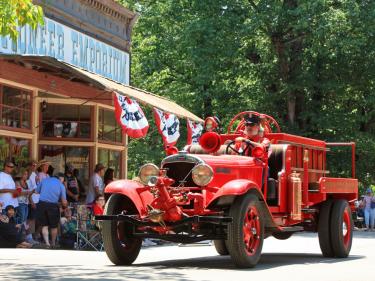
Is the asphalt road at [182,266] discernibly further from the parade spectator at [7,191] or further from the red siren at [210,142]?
the red siren at [210,142]

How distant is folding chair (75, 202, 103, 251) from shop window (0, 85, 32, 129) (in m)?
3.03

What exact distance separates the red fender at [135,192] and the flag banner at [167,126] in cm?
837

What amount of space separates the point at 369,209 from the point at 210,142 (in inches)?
780

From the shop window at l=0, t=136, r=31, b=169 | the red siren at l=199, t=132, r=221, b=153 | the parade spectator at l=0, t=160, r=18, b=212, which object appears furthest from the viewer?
the shop window at l=0, t=136, r=31, b=169

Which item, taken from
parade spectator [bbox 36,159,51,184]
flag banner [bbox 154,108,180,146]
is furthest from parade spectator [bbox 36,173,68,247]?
flag banner [bbox 154,108,180,146]

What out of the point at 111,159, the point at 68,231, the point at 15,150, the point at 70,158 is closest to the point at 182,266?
the point at 68,231

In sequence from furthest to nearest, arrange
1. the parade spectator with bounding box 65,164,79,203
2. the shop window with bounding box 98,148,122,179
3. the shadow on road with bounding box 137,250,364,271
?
the shop window with bounding box 98,148,122,179 → the parade spectator with bounding box 65,164,79,203 → the shadow on road with bounding box 137,250,364,271

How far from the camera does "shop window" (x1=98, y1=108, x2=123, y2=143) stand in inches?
1008

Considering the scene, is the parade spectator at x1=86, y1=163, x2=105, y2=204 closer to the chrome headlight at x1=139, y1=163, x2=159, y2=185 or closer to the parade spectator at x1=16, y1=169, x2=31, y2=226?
the parade spectator at x1=16, y1=169, x2=31, y2=226

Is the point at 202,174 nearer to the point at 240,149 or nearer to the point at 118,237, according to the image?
the point at 118,237

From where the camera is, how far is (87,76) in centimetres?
1847

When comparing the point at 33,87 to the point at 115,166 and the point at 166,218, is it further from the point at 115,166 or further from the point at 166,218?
the point at 166,218

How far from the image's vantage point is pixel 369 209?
33344mm

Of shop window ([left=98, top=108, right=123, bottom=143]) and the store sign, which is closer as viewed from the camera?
the store sign
